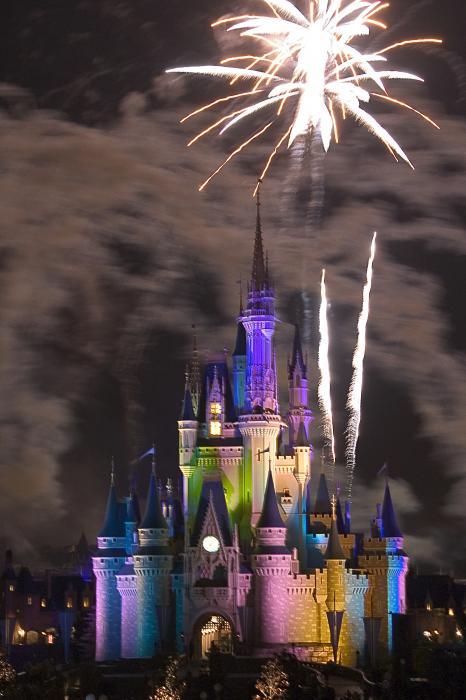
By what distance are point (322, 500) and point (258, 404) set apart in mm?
8058

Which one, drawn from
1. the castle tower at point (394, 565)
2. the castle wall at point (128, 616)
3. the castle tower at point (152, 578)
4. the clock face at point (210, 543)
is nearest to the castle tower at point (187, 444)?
the castle tower at point (152, 578)

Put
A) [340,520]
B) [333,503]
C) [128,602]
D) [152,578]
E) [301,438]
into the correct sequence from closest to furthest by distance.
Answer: [152,578] → [128,602] → [333,503] → [301,438] → [340,520]

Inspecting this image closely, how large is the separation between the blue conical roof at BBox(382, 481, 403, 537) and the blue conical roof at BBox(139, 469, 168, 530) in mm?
13845

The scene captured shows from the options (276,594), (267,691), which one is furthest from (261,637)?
(267,691)

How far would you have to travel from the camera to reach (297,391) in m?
120

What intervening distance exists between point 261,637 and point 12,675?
16.3 meters

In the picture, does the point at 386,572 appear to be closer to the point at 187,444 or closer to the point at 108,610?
the point at 187,444

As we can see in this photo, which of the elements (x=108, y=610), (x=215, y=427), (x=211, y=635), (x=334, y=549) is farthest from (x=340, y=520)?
(x=108, y=610)

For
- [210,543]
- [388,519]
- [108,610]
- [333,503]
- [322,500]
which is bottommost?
[108,610]

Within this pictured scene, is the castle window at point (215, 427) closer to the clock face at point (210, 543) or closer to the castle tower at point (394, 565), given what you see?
the clock face at point (210, 543)

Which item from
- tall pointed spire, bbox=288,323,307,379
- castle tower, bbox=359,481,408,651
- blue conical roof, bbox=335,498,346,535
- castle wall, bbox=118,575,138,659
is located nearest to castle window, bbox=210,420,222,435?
tall pointed spire, bbox=288,323,307,379

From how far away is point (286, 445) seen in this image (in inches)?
4611

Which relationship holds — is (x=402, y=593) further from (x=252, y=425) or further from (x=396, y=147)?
(x=396, y=147)

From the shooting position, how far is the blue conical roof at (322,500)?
117 m
